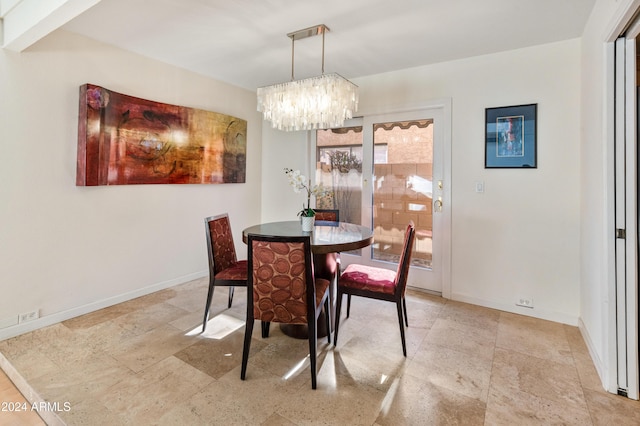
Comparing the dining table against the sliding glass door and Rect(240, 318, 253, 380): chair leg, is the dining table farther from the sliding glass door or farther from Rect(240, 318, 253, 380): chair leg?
the sliding glass door

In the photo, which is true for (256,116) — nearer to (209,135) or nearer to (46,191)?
(209,135)

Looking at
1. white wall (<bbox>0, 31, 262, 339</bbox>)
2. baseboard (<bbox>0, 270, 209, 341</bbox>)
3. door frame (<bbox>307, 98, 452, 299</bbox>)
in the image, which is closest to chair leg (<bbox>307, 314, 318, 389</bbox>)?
white wall (<bbox>0, 31, 262, 339</bbox>)

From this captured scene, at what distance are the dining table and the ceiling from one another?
1686mm

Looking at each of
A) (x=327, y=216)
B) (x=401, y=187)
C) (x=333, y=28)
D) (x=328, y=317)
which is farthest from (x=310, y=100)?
(x=328, y=317)

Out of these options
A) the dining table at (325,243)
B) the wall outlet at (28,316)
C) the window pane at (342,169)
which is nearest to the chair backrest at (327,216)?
the window pane at (342,169)

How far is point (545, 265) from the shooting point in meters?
2.87

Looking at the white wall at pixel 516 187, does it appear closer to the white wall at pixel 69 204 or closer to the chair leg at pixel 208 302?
the chair leg at pixel 208 302

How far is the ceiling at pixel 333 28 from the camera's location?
227cm

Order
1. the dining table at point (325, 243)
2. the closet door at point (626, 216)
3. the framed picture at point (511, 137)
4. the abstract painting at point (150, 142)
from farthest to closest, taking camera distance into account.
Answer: the framed picture at point (511, 137) → the abstract painting at point (150, 142) → the dining table at point (325, 243) → the closet door at point (626, 216)

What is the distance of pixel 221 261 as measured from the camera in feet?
8.89

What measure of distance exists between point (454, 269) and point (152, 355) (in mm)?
2857

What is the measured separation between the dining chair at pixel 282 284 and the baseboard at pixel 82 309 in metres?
1.89

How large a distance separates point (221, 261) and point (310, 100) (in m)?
1.56

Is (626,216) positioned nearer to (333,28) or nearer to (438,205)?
A: (438,205)
